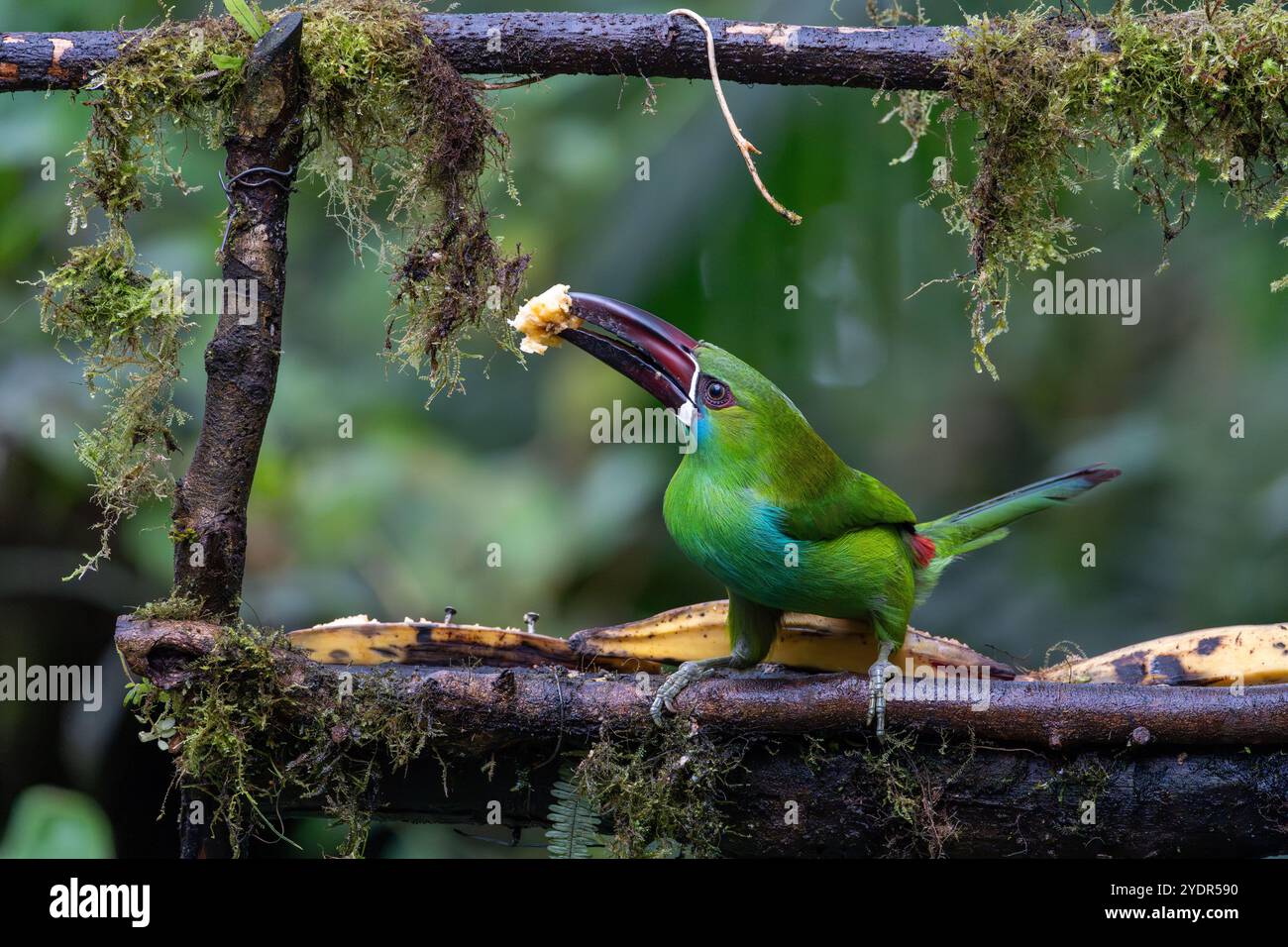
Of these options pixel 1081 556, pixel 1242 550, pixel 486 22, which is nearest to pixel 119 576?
pixel 486 22

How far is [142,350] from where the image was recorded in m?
2.87

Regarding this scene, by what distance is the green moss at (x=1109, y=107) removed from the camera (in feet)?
9.06

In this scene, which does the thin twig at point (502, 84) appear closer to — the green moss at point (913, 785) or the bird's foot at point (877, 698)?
the bird's foot at point (877, 698)

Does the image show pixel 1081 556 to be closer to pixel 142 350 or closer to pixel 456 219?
pixel 456 219

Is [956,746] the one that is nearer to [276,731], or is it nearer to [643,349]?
[643,349]

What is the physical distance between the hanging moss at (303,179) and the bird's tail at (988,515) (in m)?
1.37

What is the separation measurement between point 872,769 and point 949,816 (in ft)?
0.67

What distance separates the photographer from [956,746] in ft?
8.93

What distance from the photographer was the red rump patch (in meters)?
3.29

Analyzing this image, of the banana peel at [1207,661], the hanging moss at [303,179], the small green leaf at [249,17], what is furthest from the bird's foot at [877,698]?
the small green leaf at [249,17]

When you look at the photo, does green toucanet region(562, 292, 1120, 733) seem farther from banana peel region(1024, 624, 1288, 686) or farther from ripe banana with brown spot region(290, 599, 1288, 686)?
banana peel region(1024, 624, 1288, 686)

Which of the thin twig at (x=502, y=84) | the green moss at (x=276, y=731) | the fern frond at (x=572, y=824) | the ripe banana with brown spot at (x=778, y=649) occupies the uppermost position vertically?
the thin twig at (x=502, y=84)

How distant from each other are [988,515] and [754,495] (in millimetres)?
930

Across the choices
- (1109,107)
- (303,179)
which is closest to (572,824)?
(303,179)
